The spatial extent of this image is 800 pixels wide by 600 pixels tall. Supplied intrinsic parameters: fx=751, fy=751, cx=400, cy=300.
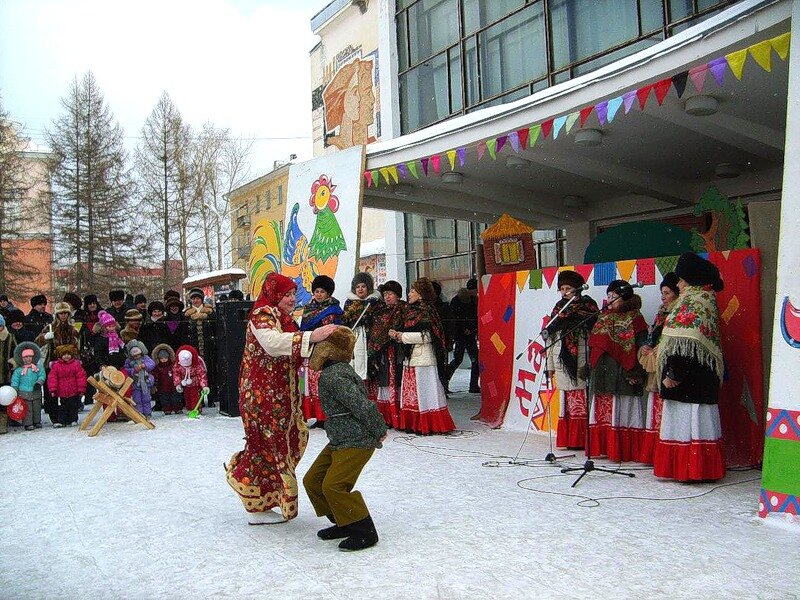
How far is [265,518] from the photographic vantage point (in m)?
4.86

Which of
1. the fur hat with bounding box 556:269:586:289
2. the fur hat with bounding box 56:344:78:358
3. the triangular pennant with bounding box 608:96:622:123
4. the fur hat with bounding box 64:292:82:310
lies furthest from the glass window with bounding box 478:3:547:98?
the fur hat with bounding box 56:344:78:358

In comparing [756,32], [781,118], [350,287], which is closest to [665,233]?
[781,118]

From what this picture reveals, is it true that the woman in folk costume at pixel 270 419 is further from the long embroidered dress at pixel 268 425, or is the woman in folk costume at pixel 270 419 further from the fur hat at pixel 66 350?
the fur hat at pixel 66 350

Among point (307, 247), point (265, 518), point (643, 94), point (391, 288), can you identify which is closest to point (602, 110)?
point (643, 94)

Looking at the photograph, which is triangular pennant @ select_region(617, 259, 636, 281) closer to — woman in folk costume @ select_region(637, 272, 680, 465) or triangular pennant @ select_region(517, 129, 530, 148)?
woman in folk costume @ select_region(637, 272, 680, 465)

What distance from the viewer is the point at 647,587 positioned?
3.55m

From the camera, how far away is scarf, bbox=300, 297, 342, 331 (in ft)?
27.3

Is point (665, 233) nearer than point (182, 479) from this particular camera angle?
No

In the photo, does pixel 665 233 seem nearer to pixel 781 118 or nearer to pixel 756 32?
pixel 781 118

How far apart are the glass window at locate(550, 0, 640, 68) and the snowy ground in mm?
6307

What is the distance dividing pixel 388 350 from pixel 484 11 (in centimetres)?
726

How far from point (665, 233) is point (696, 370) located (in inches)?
102

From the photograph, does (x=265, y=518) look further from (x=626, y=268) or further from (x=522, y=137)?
(x=522, y=137)

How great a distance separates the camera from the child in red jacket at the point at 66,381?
30.3 feet
